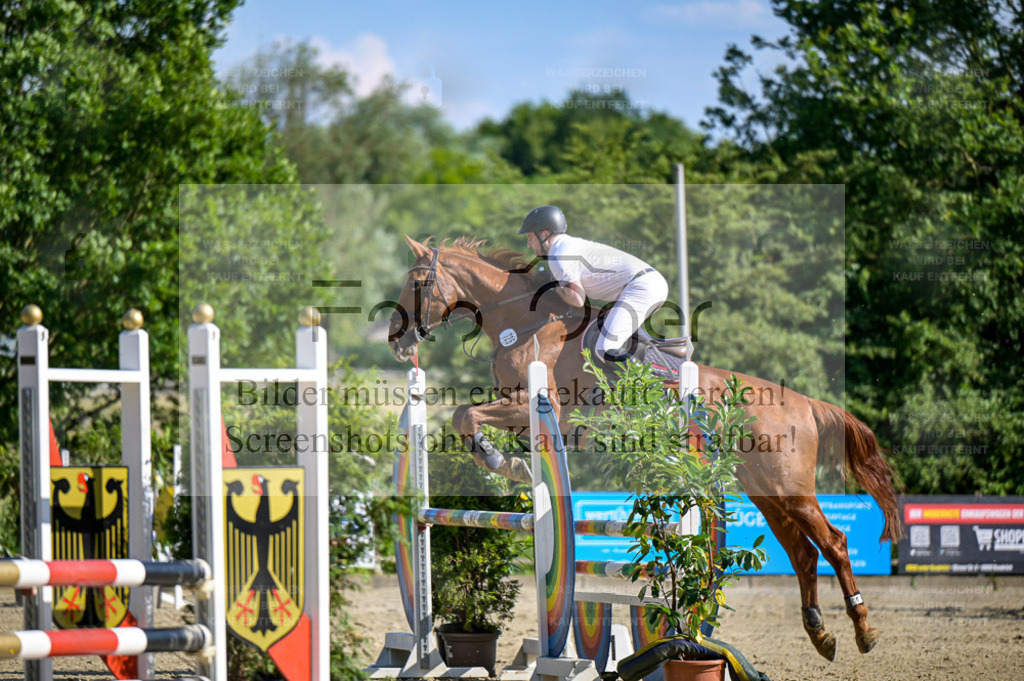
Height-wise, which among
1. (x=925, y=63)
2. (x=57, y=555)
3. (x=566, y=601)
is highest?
(x=925, y=63)

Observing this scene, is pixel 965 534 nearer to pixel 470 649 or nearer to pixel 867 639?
pixel 867 639

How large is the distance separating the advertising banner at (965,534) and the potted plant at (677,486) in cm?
539

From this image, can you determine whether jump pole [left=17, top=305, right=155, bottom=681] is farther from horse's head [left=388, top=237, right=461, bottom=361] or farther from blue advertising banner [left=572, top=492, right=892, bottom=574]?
blue advertising banner [left=572, top=492, right=892, bottom=574]

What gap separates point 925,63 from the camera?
12.1 meters

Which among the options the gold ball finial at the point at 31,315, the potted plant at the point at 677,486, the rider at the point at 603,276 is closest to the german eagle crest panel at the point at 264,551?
the gold ball finial at the point at 31,315

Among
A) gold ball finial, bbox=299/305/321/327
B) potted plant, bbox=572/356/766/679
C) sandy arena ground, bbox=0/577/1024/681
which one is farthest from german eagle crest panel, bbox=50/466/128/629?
potted plant, bbox=572/356/766/679

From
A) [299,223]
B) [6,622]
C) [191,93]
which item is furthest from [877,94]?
[6,622]

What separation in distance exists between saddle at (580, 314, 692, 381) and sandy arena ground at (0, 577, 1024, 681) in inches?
69.9

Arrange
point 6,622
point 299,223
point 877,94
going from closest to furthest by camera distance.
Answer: point 6,622
point 299,223
point 877,94

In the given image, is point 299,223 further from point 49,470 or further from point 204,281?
point 49,470

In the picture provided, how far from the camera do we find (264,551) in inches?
125

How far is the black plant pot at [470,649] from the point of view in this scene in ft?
16.8

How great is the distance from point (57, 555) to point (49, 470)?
0.31 meters

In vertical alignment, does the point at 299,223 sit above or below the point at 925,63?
below
